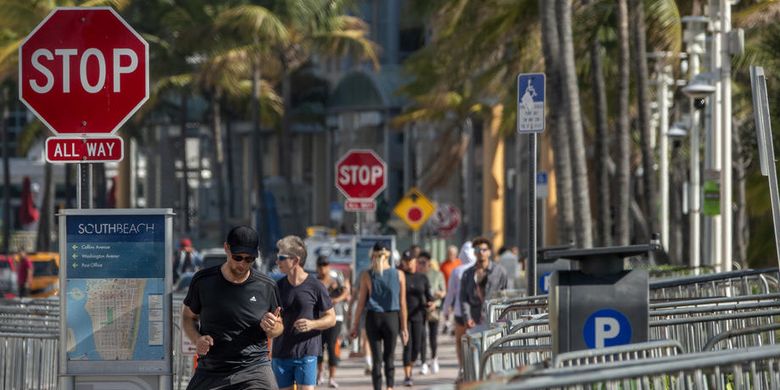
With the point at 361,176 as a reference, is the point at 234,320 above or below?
below

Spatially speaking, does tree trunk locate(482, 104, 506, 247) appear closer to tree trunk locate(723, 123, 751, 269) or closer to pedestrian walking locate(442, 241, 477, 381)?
tree trunk locate(723, 123, 751, 269)

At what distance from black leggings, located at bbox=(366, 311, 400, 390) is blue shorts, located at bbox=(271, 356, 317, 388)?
13.4 feet

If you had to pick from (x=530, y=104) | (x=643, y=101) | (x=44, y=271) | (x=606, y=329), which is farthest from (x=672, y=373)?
(x=44, y=271)

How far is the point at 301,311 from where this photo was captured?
1231 centimetres

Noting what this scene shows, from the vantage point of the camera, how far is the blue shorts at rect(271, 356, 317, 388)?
41.0ft

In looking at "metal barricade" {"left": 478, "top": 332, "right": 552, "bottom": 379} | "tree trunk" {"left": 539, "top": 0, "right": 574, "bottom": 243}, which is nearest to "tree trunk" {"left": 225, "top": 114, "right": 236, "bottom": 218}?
"tree trunk" {"left": 539, "top": 0, "right": 574, "bottom": 243}

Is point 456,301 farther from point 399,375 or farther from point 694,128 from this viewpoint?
point 694,128

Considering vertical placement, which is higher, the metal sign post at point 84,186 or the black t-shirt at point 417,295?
the metal sign post at point 84,186

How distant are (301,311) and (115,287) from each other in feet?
9.75

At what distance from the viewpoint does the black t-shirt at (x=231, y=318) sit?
9562mm

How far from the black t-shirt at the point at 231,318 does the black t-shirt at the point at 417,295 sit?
9.82 meters

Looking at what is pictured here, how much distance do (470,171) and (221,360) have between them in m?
54.4

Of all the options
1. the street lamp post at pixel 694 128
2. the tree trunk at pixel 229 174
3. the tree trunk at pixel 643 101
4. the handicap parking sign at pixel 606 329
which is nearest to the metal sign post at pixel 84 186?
the handicap parking sign at pixel 606 329

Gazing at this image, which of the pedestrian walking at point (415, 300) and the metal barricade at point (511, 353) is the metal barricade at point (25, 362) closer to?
the metal barricade at point (511, 353)
